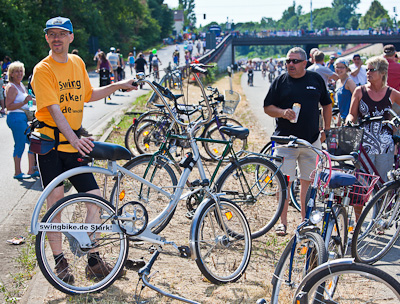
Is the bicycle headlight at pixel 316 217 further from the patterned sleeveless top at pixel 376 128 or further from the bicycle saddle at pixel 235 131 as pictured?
the patterned sleeveless top at pixel 376 128

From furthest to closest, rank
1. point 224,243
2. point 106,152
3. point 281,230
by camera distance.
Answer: point 281,230
point 224,243
point 106,152

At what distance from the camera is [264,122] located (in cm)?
1600

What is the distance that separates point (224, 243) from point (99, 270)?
114 cm

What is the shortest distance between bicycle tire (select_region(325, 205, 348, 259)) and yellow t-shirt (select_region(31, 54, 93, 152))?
7.20ft

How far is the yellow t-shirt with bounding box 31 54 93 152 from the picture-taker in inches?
168

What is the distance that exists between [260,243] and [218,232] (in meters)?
1.10

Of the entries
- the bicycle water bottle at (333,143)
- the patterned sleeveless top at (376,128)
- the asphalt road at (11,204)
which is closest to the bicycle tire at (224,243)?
the asphalt road at (11,204)

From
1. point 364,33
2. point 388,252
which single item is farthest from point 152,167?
point 364,33

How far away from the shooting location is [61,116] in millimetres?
4270

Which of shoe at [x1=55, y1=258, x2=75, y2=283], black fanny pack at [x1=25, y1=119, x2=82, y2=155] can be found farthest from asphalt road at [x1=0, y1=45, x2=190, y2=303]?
black fanny pack at [x1=25, y1=119, x2=82, y2=155]

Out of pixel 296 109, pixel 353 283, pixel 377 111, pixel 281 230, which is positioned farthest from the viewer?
pixel 377 111

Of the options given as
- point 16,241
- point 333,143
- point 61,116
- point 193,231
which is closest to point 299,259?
point 193,231

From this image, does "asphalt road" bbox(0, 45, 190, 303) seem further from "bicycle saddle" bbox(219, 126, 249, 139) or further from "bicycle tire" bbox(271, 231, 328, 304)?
"bicycle saddle" bbox(219, 126, 249, 139)

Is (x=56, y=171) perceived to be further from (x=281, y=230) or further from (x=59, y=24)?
(x=281, y=230)
